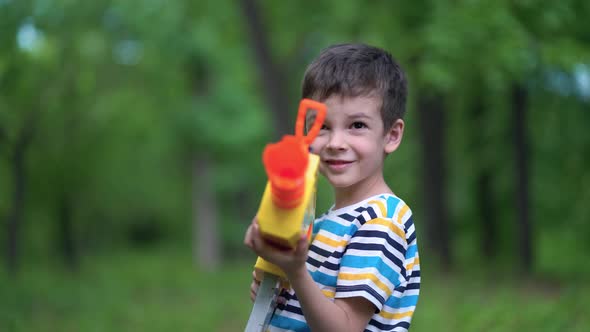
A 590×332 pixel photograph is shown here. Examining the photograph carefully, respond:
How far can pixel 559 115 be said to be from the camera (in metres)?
10.6

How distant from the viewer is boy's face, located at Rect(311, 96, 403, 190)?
1813mm

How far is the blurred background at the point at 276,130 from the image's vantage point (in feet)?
24.8

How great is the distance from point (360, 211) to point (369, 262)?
175 millimetres

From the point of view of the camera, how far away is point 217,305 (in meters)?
8.72

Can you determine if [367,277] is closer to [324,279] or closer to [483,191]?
[324,279]

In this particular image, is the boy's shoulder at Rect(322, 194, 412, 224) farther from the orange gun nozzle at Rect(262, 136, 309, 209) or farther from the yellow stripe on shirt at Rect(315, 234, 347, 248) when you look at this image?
the orange gun nozzle at Rect(262, 136, 309, 209)

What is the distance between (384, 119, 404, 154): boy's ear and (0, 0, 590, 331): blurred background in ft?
13.4

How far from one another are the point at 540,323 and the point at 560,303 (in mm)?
1005

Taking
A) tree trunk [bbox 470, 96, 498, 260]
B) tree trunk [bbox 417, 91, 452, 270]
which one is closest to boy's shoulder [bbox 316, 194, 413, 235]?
tree trunk [bbox 417, 91, 452, 270]

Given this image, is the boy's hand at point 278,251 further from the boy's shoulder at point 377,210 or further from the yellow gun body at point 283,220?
the boy's shoulder at point 377,210

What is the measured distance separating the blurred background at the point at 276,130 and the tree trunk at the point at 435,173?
27 millimetres

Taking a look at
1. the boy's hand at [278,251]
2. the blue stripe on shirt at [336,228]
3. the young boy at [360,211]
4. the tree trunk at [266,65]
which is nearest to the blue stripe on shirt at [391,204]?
the young boy at [360,211]

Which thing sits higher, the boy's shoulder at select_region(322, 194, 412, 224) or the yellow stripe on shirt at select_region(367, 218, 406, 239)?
the boy's shoulder at select_region(322, 194, 412, 224)

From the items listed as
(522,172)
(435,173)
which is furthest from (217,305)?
(435,173)
